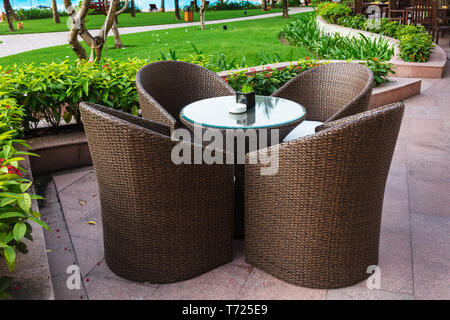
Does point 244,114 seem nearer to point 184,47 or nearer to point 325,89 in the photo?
point 325,89

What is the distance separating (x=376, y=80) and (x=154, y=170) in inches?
179

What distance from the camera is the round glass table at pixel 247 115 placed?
2.48 metres

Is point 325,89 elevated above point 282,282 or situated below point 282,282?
above

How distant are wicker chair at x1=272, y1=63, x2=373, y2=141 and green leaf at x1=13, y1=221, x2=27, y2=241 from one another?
1962 millimetres

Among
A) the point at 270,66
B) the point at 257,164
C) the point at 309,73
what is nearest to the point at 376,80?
the point at 270,66

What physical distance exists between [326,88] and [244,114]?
101cm

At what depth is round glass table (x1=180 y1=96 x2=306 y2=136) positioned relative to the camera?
2479mm

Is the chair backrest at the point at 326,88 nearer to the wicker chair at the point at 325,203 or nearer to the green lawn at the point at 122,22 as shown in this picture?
the wicker chair at the point at 325,203

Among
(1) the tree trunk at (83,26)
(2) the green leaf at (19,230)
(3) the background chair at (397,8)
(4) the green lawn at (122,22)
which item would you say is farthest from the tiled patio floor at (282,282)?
(4) the green lawn at (122,22)

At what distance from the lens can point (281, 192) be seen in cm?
207

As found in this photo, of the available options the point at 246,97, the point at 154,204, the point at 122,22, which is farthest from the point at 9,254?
the point at 122,22

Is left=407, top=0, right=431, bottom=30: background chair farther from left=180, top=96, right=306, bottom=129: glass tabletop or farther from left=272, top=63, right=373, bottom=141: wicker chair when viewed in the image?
left=180, top=96, right=306, bottom=129: glass tabletop

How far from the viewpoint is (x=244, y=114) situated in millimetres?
2680

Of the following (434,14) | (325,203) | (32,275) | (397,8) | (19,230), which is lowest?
(32,275)
